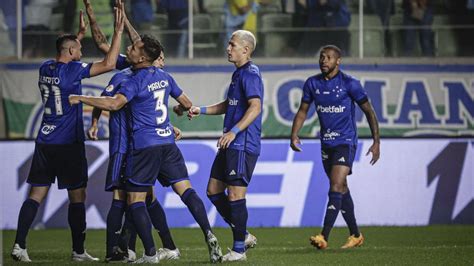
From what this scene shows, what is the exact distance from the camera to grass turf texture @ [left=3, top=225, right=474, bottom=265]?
34.6 ft

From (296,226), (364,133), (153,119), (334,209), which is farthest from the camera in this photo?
(364,133)

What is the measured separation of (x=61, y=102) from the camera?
36.1ft

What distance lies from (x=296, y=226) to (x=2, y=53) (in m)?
5.95

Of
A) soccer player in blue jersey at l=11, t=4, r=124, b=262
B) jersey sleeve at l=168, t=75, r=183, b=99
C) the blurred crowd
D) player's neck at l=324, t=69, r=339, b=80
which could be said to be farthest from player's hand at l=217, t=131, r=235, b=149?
the blurred crowd

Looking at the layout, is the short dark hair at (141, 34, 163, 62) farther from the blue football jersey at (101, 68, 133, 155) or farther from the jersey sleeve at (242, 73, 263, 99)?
the jersey sleeve at (242, 73, 263, 99)

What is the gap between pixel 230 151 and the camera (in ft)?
34.6

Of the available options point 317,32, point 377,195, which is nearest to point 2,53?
point 317,32

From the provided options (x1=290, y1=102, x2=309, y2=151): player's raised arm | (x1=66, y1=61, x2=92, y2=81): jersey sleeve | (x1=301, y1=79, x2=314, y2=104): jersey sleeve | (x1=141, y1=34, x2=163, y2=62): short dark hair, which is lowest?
(x1=290, y1=102, x2=309, y2=151): player's raised arm

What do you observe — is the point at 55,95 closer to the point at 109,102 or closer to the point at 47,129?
the point at 47,129

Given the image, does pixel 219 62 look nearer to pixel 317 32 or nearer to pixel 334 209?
pixel 317 32

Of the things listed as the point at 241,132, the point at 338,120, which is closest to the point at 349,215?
the point at 338,120

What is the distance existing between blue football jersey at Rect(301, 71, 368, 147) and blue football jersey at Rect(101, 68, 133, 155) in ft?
9.06

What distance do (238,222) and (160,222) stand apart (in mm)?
727

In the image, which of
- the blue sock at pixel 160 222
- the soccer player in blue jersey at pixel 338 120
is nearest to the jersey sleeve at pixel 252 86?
the blue sock at pixel 160 222
